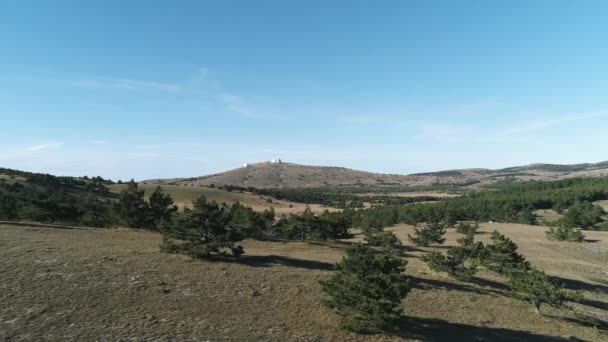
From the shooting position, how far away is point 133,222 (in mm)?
48031

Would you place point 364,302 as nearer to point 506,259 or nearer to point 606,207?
point 506,259

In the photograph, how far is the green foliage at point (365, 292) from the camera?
67.5ft

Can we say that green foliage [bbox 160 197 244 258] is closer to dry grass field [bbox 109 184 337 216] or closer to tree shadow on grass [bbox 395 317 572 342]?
tree shadow on grass [bbox 395 317 572 342]

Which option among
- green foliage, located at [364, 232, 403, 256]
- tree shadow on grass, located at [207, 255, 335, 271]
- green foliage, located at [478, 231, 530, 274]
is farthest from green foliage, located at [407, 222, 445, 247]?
tree shadow on grass, located at [207, 255, 335, 271]

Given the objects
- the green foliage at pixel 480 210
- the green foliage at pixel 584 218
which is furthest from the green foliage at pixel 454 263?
the green foliage at pixel 584 218

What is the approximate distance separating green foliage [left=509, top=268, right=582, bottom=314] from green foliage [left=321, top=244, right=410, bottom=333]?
11935 millimetres

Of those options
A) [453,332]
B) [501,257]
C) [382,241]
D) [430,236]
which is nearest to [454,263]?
[501,257]

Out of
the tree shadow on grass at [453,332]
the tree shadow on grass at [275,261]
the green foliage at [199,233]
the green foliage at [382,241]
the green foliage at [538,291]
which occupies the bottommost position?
the tree shadow on grass at [453,332]

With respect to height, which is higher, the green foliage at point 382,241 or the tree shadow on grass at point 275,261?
the green foliage at point 382,241

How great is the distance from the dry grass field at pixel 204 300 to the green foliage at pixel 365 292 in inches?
32.0

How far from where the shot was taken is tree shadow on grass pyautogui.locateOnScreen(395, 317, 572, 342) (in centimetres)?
2177

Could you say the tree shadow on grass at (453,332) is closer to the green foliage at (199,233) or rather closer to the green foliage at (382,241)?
the green foliage at (382,241)

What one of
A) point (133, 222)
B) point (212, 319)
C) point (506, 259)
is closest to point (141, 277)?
point (212, 319)

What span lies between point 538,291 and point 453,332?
30.8 feet
